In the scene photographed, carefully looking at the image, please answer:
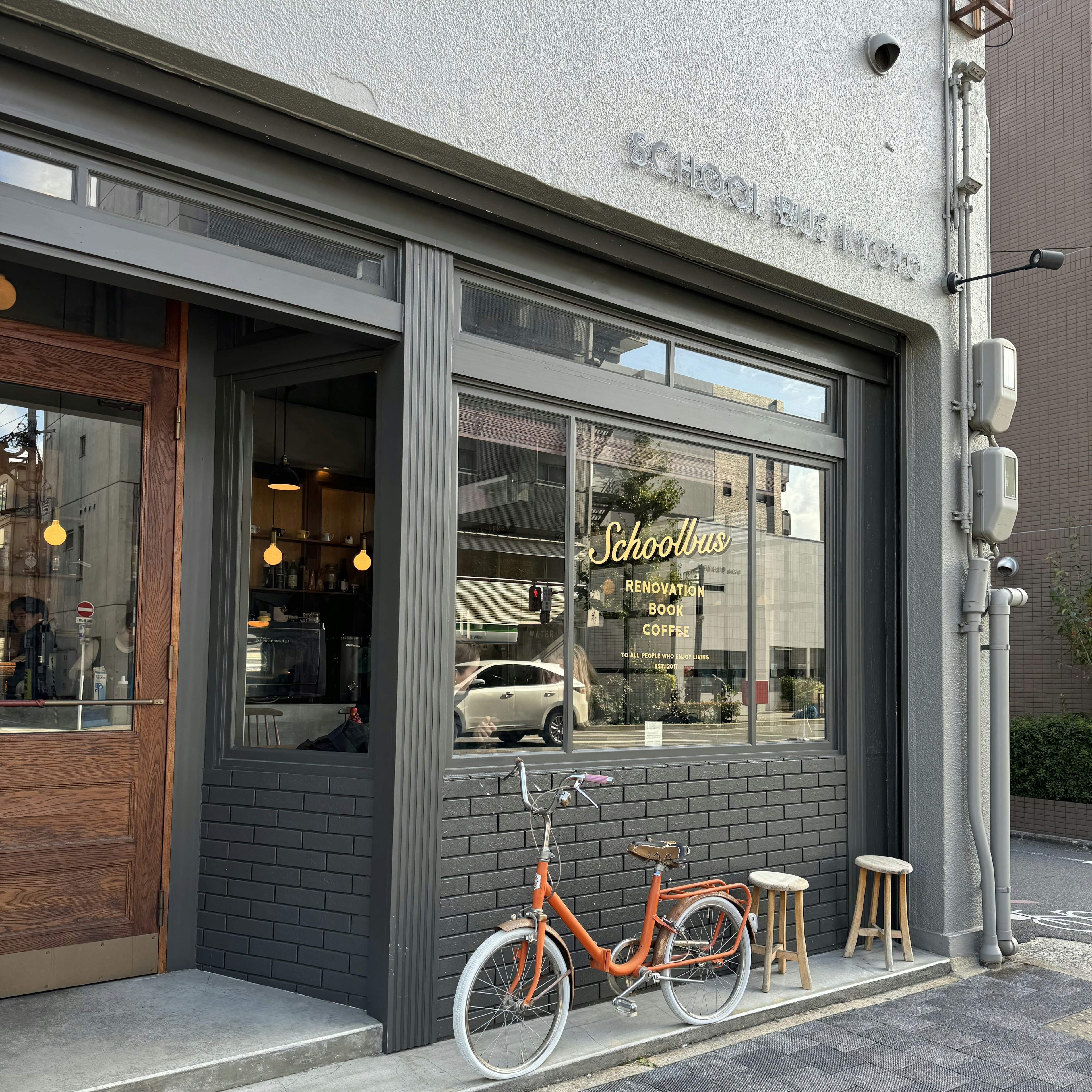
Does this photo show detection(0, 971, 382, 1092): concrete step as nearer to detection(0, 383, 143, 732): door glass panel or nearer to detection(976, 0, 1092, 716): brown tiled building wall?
detection(0, 383, 143, 732): door glass panel

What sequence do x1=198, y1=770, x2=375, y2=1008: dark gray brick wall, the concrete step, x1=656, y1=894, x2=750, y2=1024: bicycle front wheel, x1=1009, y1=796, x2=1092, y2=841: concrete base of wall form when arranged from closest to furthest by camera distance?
the concrete step
x1=198, y1=770, x2=375, y2=1008: dark gray brick wall
x1=656, y1=894, x2=750, y2=1024: bicycle front wheel
x1=1009, y1=796, x2=1092, y2=841: concrete base of wall

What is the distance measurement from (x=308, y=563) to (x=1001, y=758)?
4253 millimetres

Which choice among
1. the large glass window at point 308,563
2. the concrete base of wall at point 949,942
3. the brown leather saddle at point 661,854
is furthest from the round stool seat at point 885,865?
the large glass window at point 308,563

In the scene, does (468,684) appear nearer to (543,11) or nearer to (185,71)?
(185,71)

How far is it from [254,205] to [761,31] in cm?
308

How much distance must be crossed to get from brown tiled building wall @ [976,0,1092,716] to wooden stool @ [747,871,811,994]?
8.28 metres

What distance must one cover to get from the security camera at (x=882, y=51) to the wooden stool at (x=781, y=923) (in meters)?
4.70

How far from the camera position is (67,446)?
4543 mm

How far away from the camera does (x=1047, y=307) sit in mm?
12211

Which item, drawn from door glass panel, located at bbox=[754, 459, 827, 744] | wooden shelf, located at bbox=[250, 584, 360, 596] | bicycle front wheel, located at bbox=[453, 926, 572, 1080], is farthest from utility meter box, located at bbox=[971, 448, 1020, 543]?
wooden shelf, located at bbox=[250, 584, 360, 596]

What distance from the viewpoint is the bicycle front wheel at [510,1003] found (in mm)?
3768

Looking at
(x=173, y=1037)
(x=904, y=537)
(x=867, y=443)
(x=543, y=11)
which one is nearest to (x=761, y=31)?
(x=543, y=11)

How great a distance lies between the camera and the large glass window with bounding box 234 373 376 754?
4.64m

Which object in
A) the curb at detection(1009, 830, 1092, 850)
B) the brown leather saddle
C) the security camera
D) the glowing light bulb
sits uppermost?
the security camera
